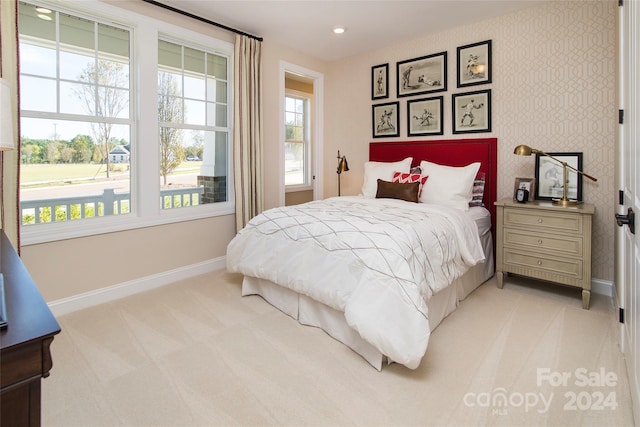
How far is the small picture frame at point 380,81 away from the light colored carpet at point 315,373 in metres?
2.86

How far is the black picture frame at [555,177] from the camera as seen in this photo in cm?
314

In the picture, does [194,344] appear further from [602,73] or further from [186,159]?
[602,73]

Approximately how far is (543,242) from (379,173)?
1737 mm

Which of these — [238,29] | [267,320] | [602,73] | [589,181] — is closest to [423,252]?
[267,320]

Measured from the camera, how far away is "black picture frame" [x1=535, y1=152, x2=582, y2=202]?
3141mm

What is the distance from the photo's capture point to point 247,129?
395 cm

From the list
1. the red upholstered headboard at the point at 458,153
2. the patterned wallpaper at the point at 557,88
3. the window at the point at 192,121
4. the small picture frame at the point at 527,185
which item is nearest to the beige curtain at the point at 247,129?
the window at the point at 192,121

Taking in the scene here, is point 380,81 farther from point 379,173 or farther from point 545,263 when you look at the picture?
point 545,263

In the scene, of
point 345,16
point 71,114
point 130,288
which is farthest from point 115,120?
point 345,16

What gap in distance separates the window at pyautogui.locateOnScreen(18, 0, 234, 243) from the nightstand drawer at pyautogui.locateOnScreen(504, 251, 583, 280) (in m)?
2.93

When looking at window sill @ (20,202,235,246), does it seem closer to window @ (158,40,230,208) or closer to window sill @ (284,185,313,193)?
window @ (158,40,230,208)

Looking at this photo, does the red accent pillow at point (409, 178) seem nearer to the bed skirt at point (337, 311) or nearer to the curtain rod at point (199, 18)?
the bed skirt at point (337, 311)

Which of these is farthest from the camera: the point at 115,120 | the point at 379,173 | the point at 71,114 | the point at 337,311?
the point at 379,173

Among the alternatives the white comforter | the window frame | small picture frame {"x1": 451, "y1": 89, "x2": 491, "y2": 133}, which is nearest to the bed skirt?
the white comforter
